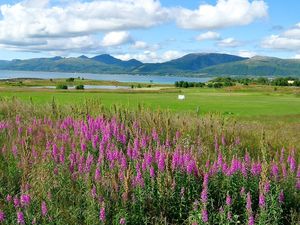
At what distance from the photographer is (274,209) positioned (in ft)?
16.2

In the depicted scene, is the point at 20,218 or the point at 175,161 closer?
the point at 20,218

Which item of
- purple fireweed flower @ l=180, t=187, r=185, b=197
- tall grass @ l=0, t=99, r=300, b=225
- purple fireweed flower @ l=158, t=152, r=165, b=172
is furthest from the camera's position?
purple fireweed flower @ l=158, t=152, r=165, b=172

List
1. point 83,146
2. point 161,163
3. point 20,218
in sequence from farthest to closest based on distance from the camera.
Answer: point 83,146 → point 161,163 → point 20,218

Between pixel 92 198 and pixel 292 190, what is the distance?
9.10 ft

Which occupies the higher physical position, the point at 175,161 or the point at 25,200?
the point at 175,161

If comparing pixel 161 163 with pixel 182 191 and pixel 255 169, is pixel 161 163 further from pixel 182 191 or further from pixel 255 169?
pixel 255 169

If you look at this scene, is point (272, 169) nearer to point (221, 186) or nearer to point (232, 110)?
point (221, 186)

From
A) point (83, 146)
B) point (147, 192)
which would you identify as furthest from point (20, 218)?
point (83, 146)

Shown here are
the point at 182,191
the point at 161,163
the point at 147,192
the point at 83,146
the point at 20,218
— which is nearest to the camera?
the point at 20,218

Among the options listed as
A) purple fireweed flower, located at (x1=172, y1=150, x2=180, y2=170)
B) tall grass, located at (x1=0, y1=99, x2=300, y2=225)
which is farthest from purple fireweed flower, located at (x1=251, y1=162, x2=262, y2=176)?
purple fireweed flower, located at (x1=172, y1=150, x2=180, y2=170)

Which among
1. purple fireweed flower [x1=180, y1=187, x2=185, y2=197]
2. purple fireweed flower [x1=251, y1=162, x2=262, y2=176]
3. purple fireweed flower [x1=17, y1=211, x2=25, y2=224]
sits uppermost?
purple fireweed flower [x1=251, y1=162, x2=262, y2=176]

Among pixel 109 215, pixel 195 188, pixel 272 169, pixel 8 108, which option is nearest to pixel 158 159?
pixel 195 188

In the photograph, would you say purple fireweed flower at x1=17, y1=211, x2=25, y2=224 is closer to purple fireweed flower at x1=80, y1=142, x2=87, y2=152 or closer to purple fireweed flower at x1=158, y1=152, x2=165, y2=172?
purple fireweed flower at x1=158, y1=152, x2=165, y2=172

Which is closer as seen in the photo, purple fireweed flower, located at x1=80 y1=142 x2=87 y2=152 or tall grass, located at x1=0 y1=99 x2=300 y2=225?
tall grass, located at x1=0 y1=99 x2=300 y2=225
